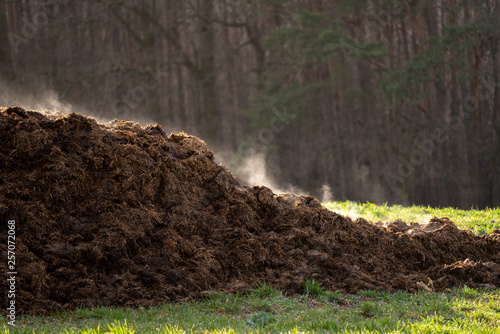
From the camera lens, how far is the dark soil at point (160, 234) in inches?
199

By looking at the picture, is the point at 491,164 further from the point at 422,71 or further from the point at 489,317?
the point at 489,317

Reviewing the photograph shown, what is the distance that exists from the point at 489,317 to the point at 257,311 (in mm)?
2018

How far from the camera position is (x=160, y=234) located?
560 cm

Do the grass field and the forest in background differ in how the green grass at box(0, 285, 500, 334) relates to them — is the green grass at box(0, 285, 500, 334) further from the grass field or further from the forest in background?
the forest in background

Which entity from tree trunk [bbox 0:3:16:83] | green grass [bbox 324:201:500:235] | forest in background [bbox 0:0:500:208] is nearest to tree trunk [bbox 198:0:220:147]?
forest in background [bbox 0:0:500:208]

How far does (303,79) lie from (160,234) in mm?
13294

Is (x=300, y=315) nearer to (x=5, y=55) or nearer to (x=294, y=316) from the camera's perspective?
(x=294, y=316)

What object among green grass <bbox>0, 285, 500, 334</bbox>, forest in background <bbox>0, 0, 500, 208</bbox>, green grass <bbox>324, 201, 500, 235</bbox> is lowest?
green grass <bbox>0, 285, 500, 334</bbox>

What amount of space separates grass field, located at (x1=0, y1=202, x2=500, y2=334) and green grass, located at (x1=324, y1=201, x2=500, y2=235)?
11.9 feet

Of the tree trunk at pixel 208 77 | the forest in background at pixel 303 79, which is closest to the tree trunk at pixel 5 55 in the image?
the forest in background at pixel 303 79

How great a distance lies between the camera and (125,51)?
17.8 m

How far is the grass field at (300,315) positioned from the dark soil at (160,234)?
0.94ft

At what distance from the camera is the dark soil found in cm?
506

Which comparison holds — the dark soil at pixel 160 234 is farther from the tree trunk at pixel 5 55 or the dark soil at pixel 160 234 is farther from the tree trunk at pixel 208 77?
the tree trunk at pixel 5 55
